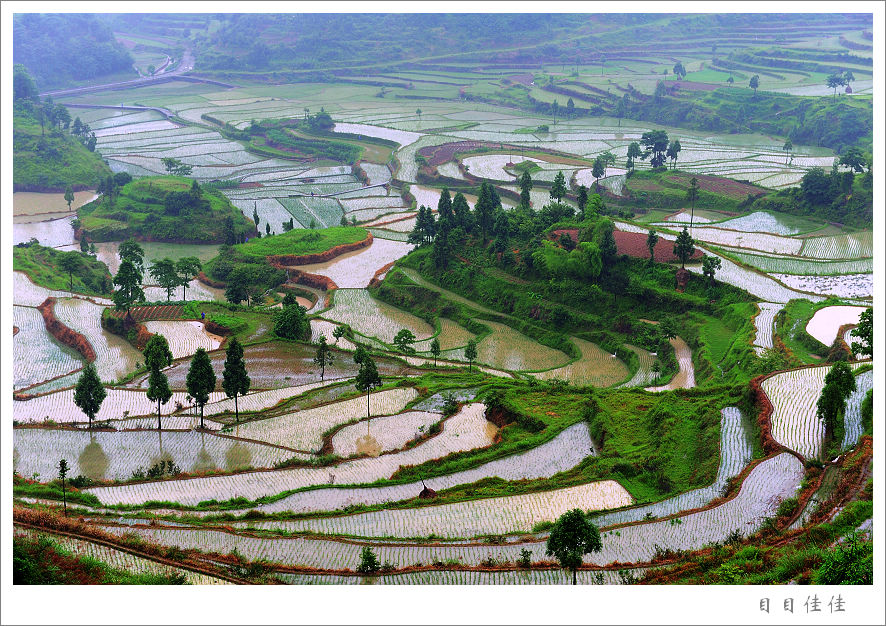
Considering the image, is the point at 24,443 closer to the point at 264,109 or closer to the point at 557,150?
the point at 557,150

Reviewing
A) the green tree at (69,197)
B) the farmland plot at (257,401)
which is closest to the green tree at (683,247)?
the farmland plot at (257,401)

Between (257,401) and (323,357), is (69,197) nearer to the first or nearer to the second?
(323,357)

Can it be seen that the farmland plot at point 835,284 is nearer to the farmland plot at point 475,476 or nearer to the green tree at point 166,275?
the farmland plot at point 475,476

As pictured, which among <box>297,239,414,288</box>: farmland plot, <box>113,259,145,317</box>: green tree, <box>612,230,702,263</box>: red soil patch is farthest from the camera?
<box>297,239,414,288</box>: farmland plot

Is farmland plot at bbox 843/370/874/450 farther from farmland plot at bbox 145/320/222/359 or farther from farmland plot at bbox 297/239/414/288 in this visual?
farmland plot at bbox 297/239/414/288

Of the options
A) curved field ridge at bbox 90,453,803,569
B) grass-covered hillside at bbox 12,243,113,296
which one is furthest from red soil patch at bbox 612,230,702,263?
grass-covered hillside at bbox 12,243,113,296

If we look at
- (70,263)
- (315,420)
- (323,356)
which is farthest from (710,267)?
(70,263)
